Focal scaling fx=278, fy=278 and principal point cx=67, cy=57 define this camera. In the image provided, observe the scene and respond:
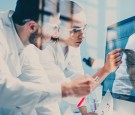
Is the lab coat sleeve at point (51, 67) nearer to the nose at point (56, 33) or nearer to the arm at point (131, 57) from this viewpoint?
the nose at point (56, 33)

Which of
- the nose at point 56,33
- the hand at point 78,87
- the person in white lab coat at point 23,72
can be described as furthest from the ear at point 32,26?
the hand at point 78,87

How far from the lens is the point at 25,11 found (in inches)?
61.6

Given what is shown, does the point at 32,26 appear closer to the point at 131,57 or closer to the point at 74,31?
the point at 74,31

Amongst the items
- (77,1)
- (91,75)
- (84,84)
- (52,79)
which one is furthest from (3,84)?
(77,1)

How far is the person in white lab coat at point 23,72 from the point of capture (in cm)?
142

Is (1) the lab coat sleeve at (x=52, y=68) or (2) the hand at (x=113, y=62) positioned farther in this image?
(2) the hand at (x=113, y=62)

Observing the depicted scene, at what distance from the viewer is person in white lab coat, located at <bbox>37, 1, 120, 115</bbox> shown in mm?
1640

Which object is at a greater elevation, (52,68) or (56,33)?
(56,33)

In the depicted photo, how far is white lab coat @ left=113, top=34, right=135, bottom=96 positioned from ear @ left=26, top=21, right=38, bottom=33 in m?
0.58

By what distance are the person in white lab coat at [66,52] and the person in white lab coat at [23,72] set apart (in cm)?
7

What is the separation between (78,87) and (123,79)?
1.16 ft

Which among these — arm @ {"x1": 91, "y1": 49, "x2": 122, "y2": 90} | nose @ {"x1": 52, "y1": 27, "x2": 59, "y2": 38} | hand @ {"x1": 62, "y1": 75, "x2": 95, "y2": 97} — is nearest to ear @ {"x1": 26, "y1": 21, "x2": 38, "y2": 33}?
nose @ {"x1": 52, "y1": 27, "x2": 59, "y2": 38}

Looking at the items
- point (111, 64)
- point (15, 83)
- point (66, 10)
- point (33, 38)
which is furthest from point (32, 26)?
point (111, 64)

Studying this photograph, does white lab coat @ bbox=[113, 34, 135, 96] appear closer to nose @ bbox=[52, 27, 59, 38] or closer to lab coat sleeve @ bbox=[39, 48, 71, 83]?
lab coat sleeve @ bbox=[39, 48, 71, 83]
